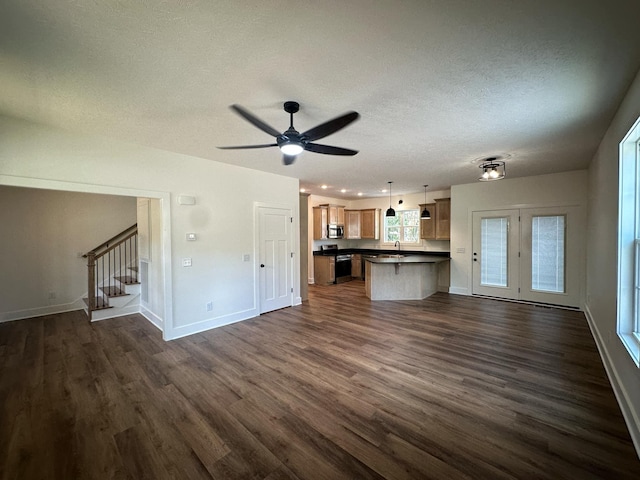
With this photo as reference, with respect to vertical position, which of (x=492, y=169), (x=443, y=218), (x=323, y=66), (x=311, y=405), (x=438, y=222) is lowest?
(x=311, y=405)

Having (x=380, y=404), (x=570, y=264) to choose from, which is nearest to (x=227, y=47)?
(x=380, y=404)

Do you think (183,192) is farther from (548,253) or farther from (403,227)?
(548,253)

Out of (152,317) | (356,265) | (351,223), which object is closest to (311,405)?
(152,317)

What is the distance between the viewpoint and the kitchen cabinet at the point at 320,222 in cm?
831

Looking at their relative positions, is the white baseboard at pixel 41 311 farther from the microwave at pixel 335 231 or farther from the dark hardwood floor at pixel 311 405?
the microwave at pixel 335 231

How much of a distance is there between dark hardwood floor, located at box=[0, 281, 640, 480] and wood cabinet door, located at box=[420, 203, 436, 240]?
3.71 meters

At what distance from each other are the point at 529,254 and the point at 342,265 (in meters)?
4.84

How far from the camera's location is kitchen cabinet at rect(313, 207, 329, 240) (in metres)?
8.31

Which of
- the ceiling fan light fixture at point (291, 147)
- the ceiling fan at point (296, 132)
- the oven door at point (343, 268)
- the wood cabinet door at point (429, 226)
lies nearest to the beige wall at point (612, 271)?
the ceiling fan at point (296, 132)

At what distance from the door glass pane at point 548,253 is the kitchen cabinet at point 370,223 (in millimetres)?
4283

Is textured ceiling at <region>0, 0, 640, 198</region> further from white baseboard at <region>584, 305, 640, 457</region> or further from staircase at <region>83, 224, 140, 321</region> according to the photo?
staircase at <region>83, 224, 140, 321</region>

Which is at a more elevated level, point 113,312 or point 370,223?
point 370,223

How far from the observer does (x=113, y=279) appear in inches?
227

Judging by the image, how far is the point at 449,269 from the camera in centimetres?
689
